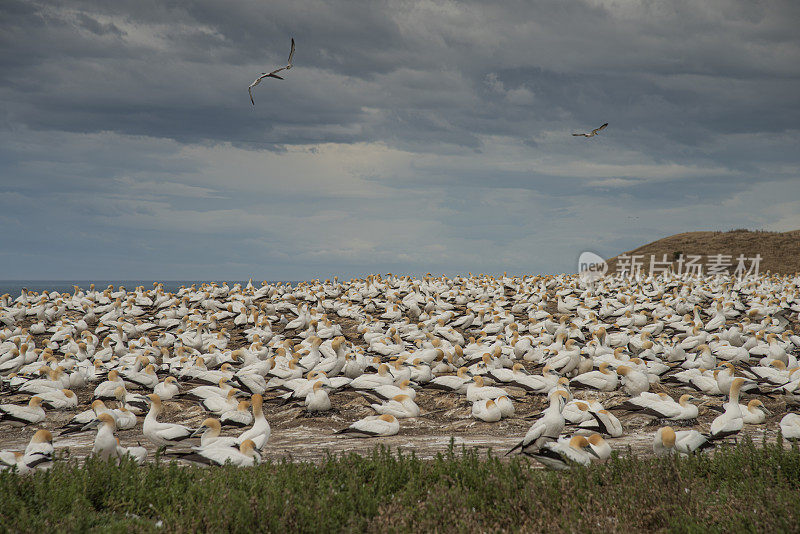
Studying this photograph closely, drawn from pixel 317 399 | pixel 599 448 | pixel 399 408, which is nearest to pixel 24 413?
pixel 317 399

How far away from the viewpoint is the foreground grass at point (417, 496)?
236 inches

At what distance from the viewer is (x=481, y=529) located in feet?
19.5

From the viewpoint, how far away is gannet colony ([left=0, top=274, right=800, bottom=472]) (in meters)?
9.45

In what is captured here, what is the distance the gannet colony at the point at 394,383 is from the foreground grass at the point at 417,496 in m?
0.83

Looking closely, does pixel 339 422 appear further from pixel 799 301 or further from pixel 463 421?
pixel 799 301

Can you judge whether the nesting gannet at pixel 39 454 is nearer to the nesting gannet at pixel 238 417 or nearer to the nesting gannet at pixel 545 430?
the nesting gannet at pixel 238 417

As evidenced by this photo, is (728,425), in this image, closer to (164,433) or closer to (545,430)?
(545,430)

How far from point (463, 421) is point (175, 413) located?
684 cm

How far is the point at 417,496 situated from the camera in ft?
22.6

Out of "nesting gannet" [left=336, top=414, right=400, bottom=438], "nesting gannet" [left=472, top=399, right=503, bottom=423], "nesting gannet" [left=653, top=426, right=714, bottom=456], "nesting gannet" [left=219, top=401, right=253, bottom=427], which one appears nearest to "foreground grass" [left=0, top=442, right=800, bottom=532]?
"nesting gannet" [left=653, top=426, right=714, bottom=456]

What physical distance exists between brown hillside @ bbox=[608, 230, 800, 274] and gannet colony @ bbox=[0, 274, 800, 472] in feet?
96.6

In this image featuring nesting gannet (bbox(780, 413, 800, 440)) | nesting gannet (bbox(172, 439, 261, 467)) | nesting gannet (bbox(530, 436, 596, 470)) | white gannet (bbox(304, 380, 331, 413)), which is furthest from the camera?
white gannet (bbox(304, 380, 331, 413))

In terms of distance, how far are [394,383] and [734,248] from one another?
55.1 m

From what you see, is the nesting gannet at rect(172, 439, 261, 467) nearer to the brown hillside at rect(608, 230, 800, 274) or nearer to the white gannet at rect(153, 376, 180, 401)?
the white gannet at rect(153, 376, 180, 401)
